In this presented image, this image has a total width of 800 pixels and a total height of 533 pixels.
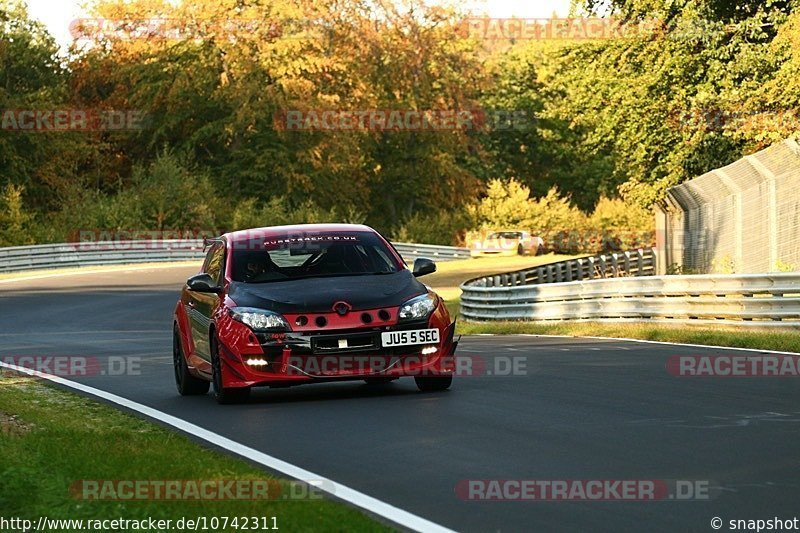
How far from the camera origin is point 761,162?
30188 mm

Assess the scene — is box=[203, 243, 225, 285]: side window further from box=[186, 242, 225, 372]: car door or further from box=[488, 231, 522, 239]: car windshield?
box=[488, 231, 522, 239]: car windshield

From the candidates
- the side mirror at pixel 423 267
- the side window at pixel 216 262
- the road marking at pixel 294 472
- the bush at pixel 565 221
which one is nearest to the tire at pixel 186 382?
the road marking at pixel 294 472

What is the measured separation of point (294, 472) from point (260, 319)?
4656 mm

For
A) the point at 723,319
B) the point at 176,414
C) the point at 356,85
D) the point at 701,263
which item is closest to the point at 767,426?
the point at 176,414

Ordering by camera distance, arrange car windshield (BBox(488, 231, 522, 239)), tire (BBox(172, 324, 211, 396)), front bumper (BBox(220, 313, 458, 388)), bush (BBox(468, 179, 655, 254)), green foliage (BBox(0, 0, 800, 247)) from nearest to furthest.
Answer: front bumper (BBox(220, 313, 458, 388)) → tire (BBox(172, 324, 211, 396)) → green foliage (BBox(0, 0, 800, 247)) → car windshield (BBox(488, 231, 522, 239)) → bush (BBox(468, 179, 655, 254))

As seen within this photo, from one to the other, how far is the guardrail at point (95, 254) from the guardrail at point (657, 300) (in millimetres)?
29449

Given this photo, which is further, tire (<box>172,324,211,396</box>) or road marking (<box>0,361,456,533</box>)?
tire (<box>172,324,211,396</box>)

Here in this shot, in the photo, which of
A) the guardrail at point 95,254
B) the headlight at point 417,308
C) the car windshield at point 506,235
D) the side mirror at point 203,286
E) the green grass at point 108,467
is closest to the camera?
the green grass at point 108,467

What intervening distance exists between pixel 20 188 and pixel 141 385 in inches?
2130

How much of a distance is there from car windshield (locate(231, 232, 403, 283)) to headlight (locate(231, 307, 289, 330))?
0.74m

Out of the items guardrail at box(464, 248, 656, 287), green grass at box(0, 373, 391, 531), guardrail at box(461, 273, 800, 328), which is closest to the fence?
guardrail at box(461, 273, 800, 328)

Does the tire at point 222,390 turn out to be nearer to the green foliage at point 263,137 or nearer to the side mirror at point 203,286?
the side mirror at point 203,286

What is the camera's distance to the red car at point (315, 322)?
14312 mm

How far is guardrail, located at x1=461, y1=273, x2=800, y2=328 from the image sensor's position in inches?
888
